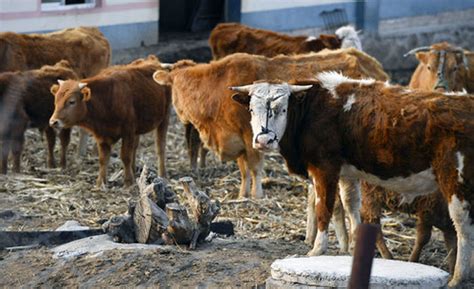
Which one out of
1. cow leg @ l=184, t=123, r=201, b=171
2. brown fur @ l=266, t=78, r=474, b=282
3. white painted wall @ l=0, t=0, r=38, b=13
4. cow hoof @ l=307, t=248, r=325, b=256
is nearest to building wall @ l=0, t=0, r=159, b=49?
white painted wall @ l=0, t=0, r=38, b=13

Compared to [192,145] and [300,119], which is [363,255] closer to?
[300,119]

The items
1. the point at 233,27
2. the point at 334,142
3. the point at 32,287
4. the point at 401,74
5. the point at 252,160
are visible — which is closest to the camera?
the point at 32,287

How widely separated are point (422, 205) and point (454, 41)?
15.5 meters

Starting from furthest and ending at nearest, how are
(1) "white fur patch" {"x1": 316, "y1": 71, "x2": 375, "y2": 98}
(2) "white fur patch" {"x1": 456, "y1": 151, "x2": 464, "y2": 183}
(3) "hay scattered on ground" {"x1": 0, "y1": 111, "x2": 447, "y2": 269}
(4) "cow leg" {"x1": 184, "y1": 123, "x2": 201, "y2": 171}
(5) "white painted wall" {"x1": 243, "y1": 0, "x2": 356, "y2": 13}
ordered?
(5) "white painted wall" {"x1": 243, "y1": 0, "x2": 356, "y2": 13} < (4) "cow leg" {"x1": 184, "y1": 123, "x2": 201, "y2": 171} < (3) "hay scattered on ground" {"x1": 0, "y1": 111, "x2": 447, "y2": 269} < (1) "white fur patch" {"x1": 316, "y1": 71, "x2": 375, "y2": 98} < (2) "white fur patch" {"x1": 456, "y1": 151, "x2": 464, "y2": 183}

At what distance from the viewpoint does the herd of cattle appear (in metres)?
11.3

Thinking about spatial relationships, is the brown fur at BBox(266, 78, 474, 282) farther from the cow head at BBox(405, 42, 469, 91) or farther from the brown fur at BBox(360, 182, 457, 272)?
the cow head at BBox(405, 42, 469, 91)

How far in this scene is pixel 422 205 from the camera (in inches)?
490

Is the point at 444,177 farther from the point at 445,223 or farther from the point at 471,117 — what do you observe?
the point at 445,223

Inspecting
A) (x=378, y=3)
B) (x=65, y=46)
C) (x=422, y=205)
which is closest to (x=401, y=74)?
(x=378, y=3)

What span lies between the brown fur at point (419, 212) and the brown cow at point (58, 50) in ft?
29.0

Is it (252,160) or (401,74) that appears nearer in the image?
(252,160)

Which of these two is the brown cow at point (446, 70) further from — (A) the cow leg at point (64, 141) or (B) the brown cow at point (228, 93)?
(A) the cow leg at point (64, 141)

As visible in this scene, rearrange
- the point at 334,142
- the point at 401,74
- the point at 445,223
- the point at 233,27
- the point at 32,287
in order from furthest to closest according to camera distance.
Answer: the point at 401,74 → the point at 233,27 → the point at 445,223 → the point at 334,142 → the point at 32,287

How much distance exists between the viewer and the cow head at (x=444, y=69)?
741 inches
